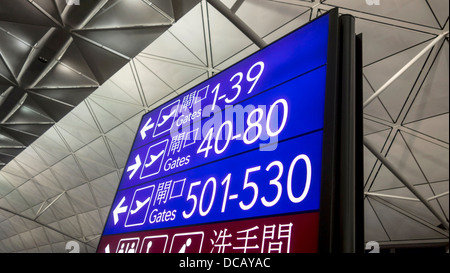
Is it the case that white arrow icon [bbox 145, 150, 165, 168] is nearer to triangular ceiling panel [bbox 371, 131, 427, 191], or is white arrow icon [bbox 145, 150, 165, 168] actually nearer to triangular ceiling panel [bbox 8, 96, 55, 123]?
triangular ceiling panel [bbox 371, 131, 427, 191]

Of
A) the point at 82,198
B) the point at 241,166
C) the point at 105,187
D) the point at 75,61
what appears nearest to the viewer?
the point at 241,166

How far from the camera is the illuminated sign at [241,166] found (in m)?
2.34

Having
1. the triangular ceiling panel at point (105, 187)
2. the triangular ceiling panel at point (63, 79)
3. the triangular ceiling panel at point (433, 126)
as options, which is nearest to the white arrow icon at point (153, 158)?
the triangular ceiling panel at point (63, 79)

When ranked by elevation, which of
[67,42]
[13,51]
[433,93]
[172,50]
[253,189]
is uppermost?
[172,50]

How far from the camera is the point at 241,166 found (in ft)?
9.70

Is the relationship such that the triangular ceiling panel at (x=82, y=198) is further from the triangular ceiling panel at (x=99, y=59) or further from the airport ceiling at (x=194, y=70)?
the triangular ceiling panel at (x=99, y=59)

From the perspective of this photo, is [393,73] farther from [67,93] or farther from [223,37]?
[67,93]

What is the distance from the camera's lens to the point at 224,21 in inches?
400

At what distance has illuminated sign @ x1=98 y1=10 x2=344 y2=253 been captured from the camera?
7.69 feet

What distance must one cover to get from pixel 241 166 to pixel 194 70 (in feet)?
Result: 31.9

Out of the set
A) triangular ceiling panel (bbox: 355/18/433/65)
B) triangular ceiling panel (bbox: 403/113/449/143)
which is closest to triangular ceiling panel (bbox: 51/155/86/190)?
triangular ceiling panel (bbox: 355/18/433/65)

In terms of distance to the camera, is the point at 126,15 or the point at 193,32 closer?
the point at 126,15

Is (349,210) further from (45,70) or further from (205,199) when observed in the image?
(45,70)

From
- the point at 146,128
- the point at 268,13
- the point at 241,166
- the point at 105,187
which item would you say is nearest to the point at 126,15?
the point at 268,13
